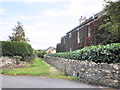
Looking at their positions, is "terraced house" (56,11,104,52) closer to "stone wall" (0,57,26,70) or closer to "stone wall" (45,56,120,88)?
"stone wall" (0,57,26,70)

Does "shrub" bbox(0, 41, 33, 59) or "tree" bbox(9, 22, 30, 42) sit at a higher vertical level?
"tree" bbox(9, 22, 30, 42)

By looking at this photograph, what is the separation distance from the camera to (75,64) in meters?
11.7

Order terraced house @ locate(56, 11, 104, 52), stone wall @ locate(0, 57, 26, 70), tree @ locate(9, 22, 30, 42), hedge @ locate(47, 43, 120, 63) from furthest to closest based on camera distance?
tree @ locate(9, 22, 30, 42) → terraced house @ locate(56, 11, 104, 52) → stone wall @ locate(0, 57, 26, 70) → hedge @ locate(47, 43, 120, 63)

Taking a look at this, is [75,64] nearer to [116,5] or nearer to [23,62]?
[116,5]

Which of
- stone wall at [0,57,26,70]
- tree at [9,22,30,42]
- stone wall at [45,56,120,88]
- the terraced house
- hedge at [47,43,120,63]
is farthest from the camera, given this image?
tree at [9,22,30,42]

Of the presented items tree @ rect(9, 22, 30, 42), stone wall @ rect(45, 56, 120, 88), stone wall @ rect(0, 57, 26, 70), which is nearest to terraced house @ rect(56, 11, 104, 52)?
stone wall @ rect(0, 57, 26, 70)

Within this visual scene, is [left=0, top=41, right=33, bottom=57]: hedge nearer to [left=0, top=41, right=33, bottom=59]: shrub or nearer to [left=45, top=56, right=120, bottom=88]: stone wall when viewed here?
[left=0, top=41, right=33, bottom=59]: shrub

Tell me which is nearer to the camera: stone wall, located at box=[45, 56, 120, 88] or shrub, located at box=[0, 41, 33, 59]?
stone wall, located at box=[45, 56, 120, 88]

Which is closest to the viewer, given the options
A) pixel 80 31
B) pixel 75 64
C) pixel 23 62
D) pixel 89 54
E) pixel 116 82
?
pixel 116 82

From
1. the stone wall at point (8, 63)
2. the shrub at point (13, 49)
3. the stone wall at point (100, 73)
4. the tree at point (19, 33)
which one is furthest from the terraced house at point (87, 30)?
the tree at point (19, 33)

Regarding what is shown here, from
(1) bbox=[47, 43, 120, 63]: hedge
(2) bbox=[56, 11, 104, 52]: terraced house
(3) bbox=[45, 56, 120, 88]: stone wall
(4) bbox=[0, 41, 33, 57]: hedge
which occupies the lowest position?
(3) bbox=[45, 56, 120, 88]: stone wall

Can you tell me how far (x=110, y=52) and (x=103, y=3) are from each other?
775cm

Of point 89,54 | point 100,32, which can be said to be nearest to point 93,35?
point 100,32

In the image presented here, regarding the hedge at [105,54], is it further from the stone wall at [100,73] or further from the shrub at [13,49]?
the shrub at [13,49]
